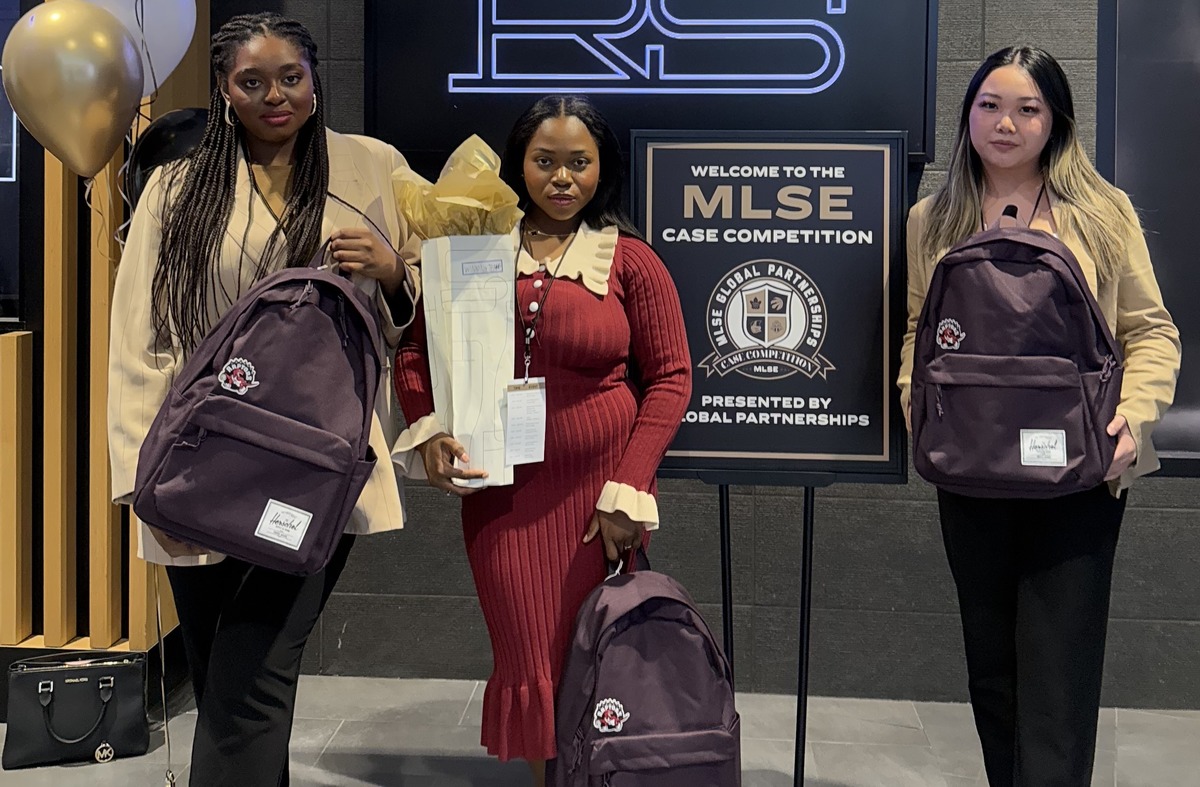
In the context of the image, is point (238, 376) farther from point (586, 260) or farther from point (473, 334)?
point (586, 260)

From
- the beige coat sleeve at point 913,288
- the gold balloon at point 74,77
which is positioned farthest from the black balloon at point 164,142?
the beige coat sleeve at point 913,288

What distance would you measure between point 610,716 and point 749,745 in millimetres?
1189

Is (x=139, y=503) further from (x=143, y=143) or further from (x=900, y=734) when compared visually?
(x=900, y=734)

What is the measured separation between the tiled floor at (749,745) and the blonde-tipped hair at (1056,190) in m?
1.45

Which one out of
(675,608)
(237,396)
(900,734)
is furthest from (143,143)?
(900,734)

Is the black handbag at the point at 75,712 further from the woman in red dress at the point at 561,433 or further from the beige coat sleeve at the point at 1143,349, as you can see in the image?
the beige coat sleeve at the point at 1143,349

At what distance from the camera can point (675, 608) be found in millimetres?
1891

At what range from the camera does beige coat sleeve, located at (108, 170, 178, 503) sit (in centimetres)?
170

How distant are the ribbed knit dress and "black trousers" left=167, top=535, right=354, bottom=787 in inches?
14.6

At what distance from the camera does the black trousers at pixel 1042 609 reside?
6.21 feet

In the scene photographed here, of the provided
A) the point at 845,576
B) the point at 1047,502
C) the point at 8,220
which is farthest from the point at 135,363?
the point at 845,576

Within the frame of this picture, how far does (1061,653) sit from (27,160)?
2.89 metres

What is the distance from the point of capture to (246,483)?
1.58 metres

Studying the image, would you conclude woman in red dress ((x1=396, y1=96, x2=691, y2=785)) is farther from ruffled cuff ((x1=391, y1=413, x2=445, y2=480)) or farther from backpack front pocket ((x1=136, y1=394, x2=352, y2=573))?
backpack front pocket ((x1=136, y1=394, x2=352, y2=573))
